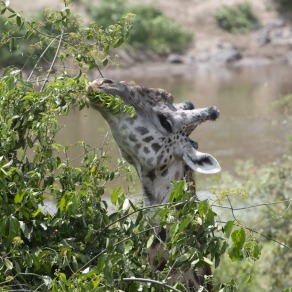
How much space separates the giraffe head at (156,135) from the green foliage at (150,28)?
2163cm

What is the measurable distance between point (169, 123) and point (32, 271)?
122 cm

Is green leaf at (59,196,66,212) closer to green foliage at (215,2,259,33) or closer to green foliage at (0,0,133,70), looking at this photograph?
green foliage at (0,0,133,70)

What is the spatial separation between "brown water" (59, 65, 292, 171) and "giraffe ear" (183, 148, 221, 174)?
4.18 m

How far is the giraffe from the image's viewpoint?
17.0 feet

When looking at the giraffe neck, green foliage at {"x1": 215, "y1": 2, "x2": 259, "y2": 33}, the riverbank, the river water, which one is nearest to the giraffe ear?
the giraffe neck

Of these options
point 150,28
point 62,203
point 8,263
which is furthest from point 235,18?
point 8,263

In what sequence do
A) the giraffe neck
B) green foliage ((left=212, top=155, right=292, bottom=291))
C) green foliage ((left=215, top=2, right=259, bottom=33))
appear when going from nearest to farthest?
the giraffe neck < green foliage ((left=212, top=155, right=292, bottom=291)) < green foliage ((left=215, top=2, right=259, bottom=33))

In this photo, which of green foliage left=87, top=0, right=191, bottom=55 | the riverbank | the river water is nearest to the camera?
the river water

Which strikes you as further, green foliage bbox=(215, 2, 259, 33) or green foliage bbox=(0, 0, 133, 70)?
green foliage bbox=(215, 2, 259, 33)

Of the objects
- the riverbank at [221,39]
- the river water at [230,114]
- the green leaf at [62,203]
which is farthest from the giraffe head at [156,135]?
the riverbank at [221,39]

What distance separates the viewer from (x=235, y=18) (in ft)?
103

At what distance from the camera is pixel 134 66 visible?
86.2ft

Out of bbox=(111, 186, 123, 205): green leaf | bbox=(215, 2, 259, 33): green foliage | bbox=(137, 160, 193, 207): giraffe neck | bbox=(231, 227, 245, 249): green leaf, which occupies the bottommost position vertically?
bbox=(215, 2, 259, 33): green foliage

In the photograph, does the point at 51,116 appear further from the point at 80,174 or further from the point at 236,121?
the point at 236,121
